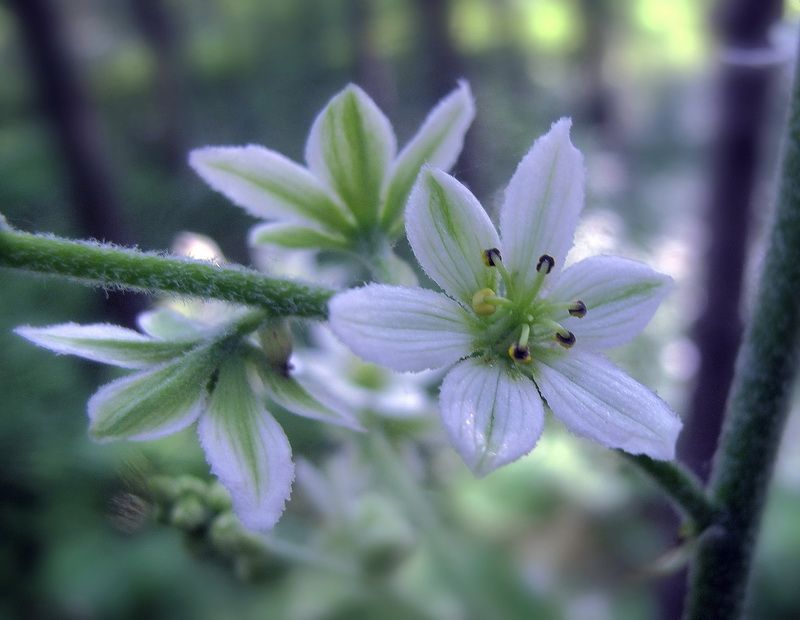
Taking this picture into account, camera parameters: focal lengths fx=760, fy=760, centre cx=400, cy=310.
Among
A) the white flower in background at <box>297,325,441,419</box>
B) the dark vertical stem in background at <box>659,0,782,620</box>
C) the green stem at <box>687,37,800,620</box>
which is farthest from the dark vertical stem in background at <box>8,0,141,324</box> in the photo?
the green stem at <box>687,37,800,620</box>

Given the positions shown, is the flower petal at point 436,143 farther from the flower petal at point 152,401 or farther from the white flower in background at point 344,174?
the flower petal at point 152,401

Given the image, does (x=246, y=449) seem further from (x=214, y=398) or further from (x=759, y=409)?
(x=759, y=409)

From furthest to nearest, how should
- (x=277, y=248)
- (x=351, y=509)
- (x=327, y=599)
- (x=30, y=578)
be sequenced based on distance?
(x=30, y=578) → (x=327, y=599) → (x=351, y=509) → (x=277, y=248)

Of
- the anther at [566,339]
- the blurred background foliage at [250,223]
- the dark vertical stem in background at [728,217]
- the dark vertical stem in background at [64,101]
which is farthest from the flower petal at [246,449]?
the dark vertical stem in background at [64,101]

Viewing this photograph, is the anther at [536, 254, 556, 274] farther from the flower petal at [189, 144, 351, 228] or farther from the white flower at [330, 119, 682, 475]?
the flower petal at [189, 144, 351, 228]

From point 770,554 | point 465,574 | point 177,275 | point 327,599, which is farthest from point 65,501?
point 770,554

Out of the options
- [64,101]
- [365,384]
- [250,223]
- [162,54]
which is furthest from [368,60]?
[365,384]

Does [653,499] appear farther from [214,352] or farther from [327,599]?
[214,352]
